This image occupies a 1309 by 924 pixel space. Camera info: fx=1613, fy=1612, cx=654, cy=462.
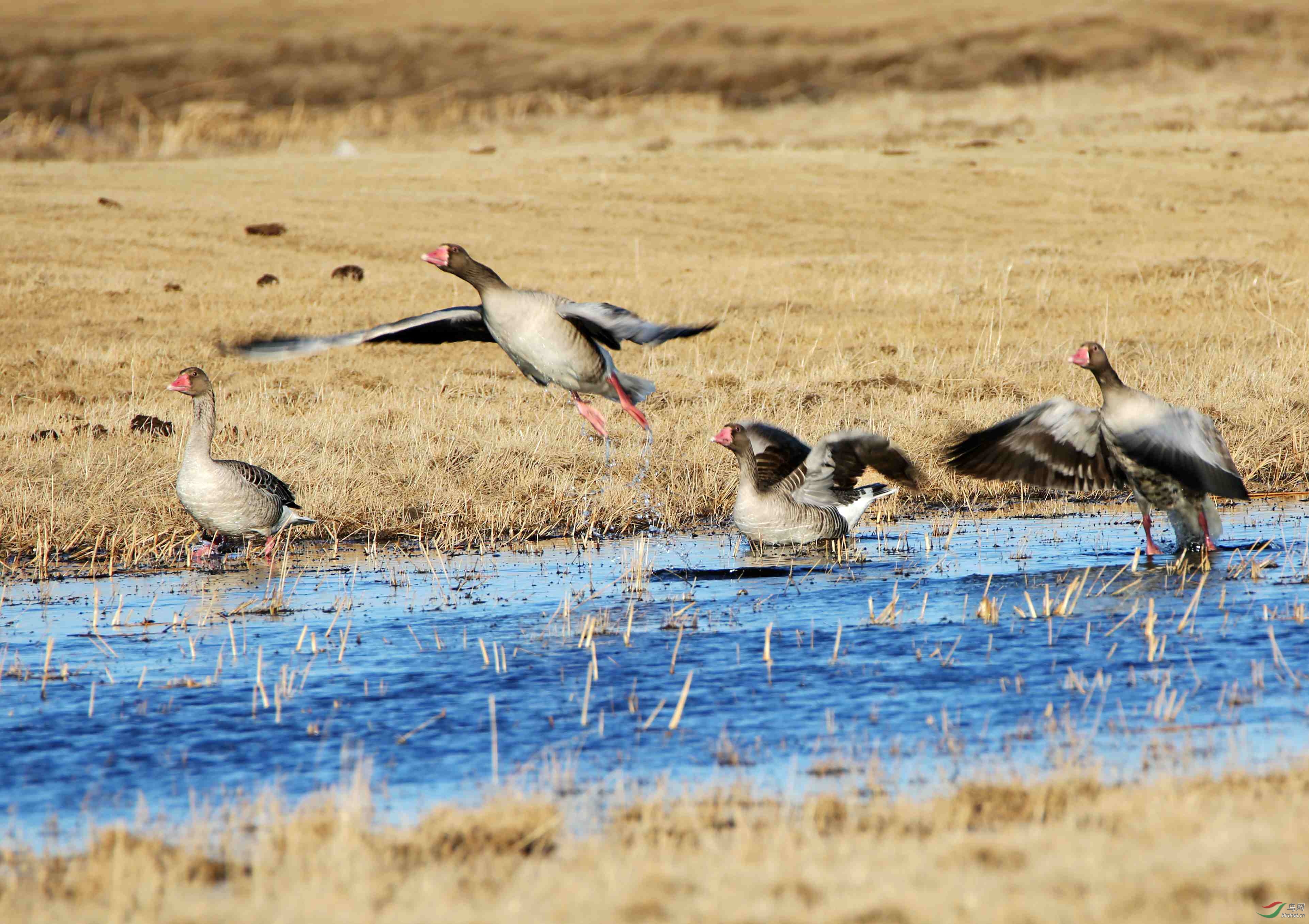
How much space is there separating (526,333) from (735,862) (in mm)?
6509

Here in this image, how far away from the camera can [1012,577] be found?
30.7 feet

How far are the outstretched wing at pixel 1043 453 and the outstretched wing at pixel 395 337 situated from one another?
130 inches

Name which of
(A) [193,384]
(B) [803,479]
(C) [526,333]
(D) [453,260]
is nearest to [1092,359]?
(B) [803,479]

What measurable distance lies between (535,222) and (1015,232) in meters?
8.58

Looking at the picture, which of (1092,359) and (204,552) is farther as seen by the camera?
(204,552)

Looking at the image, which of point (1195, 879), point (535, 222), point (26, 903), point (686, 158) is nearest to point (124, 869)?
point (26, 903)

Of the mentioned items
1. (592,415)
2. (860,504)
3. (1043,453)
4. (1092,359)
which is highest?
(1092,359)

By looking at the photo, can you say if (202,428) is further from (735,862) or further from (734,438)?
(735,862)

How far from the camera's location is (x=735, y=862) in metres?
4.31

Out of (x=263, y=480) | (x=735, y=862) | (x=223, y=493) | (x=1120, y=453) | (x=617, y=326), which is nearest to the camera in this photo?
(x=735, y=862)

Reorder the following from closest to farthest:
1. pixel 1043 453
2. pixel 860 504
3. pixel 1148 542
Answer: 1. pixel 1148 542
2. pixel 1043 453
3. pixel 860 504

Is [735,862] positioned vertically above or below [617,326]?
below

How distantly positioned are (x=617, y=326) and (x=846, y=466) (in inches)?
84.5

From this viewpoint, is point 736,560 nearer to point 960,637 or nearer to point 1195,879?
point 960,637
